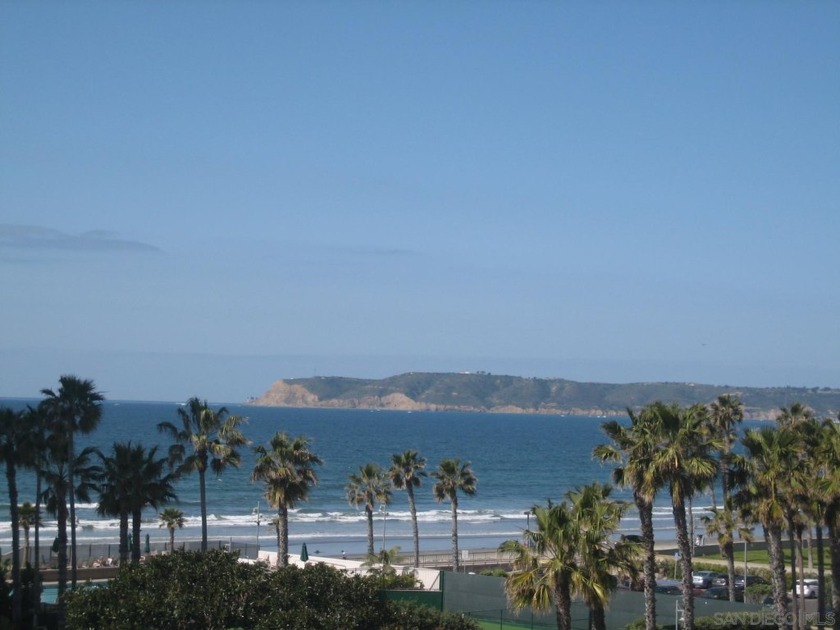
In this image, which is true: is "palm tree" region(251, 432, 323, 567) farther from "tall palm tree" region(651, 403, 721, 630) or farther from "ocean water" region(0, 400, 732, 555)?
"tall palm tree" region(651, 403, 721, 630)

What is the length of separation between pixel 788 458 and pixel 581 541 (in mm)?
10562

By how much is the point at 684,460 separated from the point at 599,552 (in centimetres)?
626

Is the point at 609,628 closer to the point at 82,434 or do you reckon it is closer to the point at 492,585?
the point at 492,585

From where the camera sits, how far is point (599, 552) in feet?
77.9

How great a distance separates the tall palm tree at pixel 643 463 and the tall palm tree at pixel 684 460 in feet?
0.80

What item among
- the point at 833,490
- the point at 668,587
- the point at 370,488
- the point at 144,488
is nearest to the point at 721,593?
the point at 668,587

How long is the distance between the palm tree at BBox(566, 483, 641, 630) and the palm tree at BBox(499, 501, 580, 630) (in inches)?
5.0

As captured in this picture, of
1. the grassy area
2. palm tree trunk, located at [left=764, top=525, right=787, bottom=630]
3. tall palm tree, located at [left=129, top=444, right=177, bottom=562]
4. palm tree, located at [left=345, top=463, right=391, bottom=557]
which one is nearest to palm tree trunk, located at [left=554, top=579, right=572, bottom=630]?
palm tree trunk, located at [left=764, top=525, right=787, bottom=630]

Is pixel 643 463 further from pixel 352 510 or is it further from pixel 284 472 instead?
pixel 352 510

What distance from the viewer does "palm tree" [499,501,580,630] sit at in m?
23.3

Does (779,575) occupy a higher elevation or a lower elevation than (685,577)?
lower

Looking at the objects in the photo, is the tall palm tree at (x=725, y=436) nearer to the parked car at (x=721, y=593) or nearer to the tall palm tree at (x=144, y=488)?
the parked car at (x=721, y=593)

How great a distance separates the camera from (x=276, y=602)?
25750 millimetres

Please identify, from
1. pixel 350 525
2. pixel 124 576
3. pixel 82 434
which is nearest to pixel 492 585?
pixel 124 576
